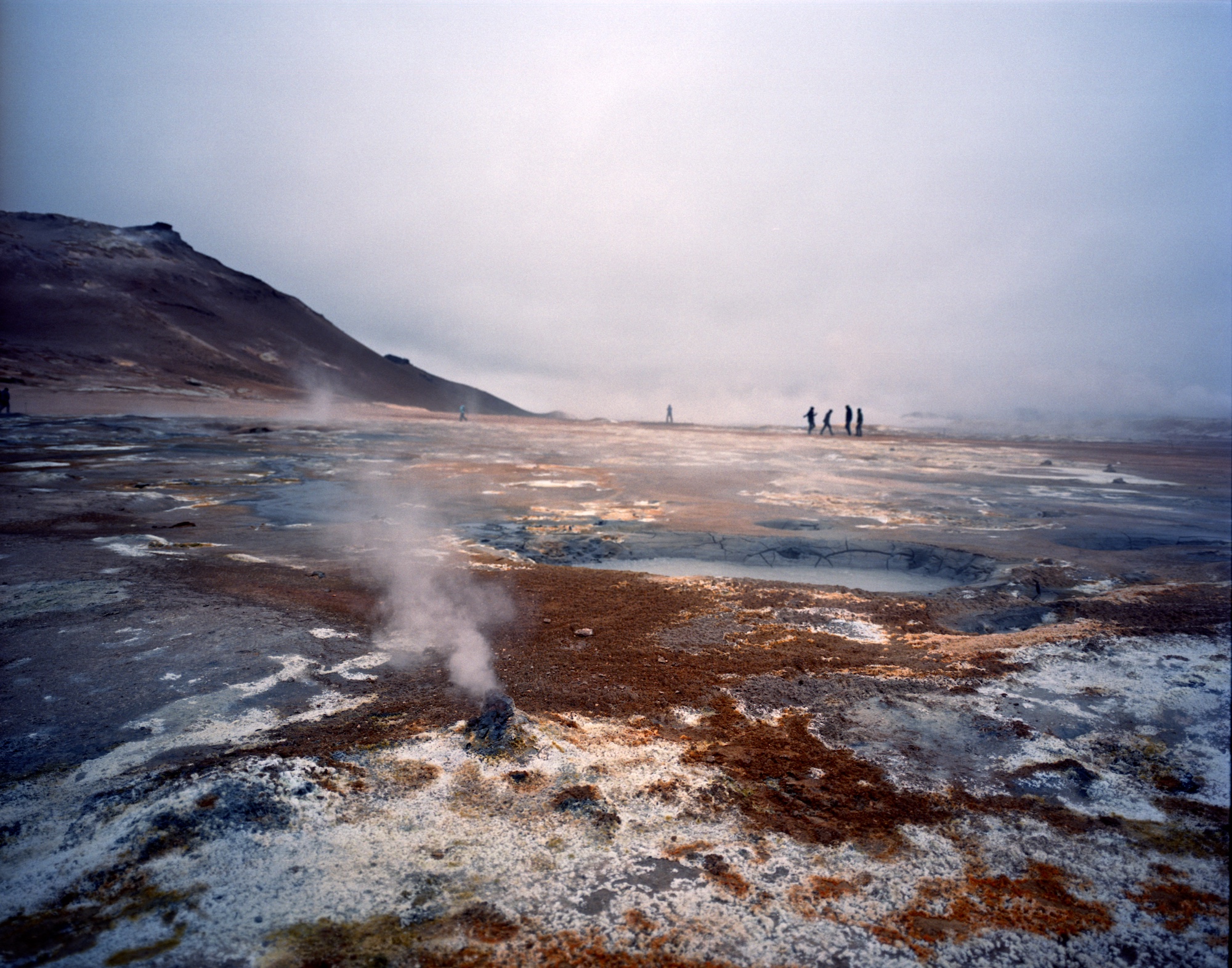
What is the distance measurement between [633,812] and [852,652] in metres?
2.37

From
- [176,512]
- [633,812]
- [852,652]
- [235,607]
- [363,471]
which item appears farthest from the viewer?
[363,471]

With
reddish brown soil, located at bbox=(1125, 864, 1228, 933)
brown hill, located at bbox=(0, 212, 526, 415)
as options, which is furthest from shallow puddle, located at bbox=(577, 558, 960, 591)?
brown hill, located at bbox=(0, 212, 526, 415)

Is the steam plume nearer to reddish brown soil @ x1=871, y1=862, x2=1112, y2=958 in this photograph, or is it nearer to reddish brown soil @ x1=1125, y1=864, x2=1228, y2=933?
reddish brown soil @ x1=871, y1=862, x2=1112, y2=958

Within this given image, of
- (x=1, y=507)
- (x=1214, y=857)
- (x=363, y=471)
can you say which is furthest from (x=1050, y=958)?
(x=363, y=471)

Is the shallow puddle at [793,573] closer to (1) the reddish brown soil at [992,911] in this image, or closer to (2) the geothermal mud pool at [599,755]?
(2) the geothermal mud pool at [599,755]

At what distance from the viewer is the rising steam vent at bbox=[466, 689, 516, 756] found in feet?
8.96

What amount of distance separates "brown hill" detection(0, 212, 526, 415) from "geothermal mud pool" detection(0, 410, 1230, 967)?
4304 centimetres

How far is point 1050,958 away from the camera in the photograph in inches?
70.4

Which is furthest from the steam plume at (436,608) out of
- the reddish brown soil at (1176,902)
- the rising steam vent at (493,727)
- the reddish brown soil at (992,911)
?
the reddish brown soil at (1176,902)

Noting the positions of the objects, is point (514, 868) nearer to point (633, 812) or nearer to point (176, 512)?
point (633, 812)

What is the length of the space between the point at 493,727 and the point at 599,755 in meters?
0.49

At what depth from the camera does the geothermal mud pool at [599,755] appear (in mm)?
1849

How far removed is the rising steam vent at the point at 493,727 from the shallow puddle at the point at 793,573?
348 cm

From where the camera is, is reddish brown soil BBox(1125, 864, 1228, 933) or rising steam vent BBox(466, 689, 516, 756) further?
rising steam vent BBox(466, 689, 516, 756)
